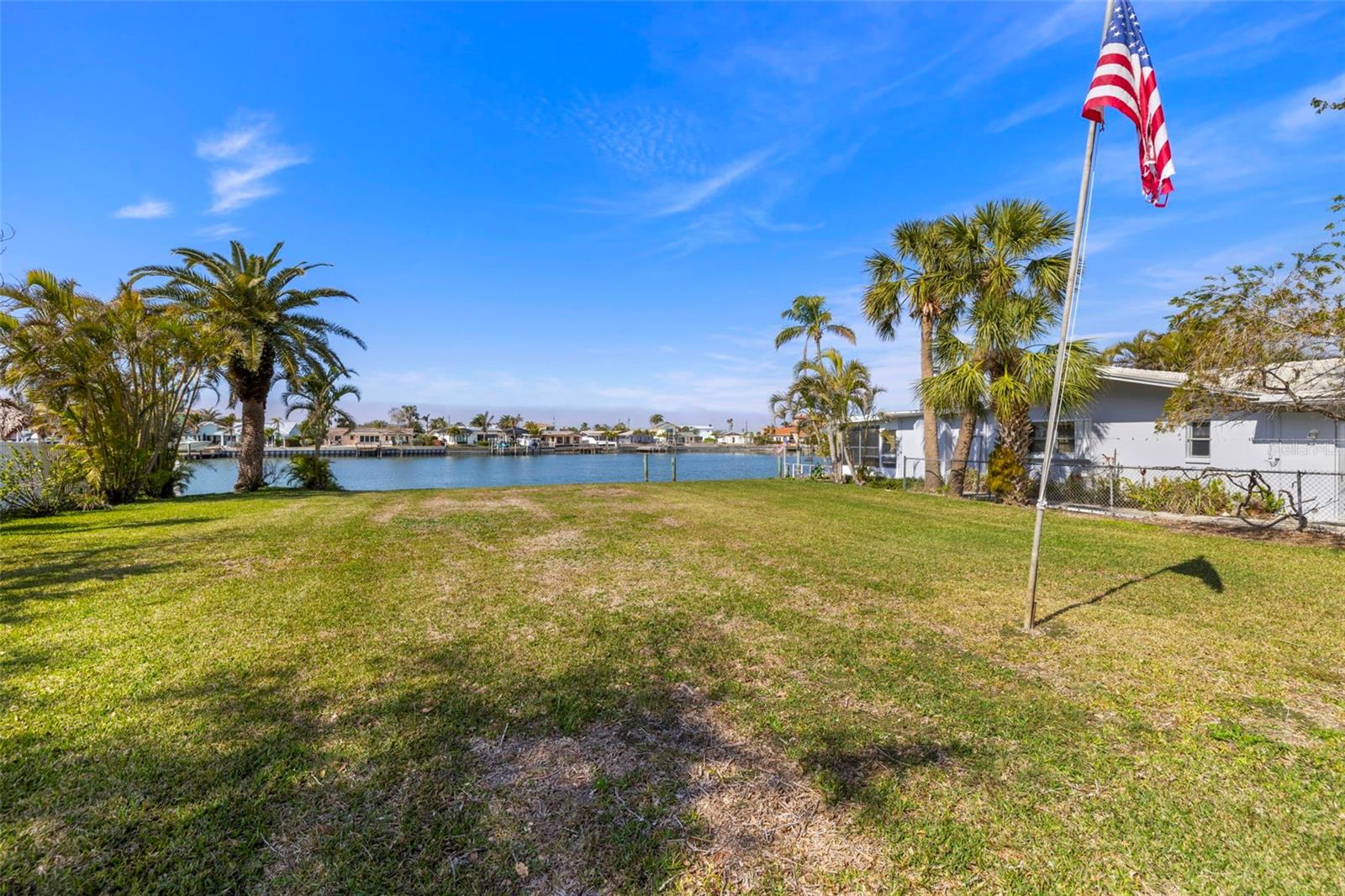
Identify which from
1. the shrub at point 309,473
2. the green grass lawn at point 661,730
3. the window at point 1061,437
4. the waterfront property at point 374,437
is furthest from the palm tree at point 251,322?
the waterfront property at point 374,437

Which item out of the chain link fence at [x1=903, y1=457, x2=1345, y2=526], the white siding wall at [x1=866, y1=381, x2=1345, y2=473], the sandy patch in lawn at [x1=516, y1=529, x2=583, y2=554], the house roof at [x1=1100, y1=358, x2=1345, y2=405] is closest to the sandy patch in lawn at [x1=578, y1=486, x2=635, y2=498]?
the sandy patch in lawn at [x1=516, y1=529, x2=583, y2=554]

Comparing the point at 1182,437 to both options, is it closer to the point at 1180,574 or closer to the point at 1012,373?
the point at 1012,373

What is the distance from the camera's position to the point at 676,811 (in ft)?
8.09

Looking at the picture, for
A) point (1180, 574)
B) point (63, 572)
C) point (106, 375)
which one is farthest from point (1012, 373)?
point (106, 375)

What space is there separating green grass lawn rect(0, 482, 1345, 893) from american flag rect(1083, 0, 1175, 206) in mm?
4003

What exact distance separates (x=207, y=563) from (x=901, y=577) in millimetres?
8562

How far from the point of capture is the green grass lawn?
85.4 inches

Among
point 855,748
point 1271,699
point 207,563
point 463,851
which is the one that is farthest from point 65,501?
point 1271,699

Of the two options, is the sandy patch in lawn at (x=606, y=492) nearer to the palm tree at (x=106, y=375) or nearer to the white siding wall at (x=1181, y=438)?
the palm tree at (x=106, y=375)

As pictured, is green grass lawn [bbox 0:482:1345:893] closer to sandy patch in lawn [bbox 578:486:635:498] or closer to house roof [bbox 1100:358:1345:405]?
house roof [bbox 1100:358:1345:405]

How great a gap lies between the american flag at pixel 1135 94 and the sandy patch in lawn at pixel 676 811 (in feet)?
17.3

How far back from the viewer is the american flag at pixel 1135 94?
411 centimetres

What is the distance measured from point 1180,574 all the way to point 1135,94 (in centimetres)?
575

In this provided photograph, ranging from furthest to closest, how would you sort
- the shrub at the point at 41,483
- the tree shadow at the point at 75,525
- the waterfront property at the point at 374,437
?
the waterfront property at the point at 374,437, the shrub at the point at 41,483, the tree shadow at the point at 75,525
